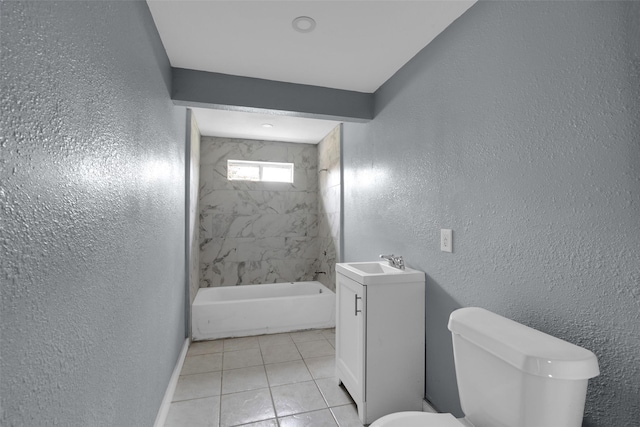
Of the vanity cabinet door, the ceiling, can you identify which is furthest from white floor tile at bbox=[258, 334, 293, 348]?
the ceiling

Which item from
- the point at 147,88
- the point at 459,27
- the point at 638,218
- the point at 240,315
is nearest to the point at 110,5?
the point at 147,88

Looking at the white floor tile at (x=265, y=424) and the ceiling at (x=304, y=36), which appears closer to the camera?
the ceiling at (x=304, y=36)

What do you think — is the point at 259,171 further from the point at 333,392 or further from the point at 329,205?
the point at 333,392

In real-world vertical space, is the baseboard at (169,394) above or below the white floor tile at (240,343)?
above

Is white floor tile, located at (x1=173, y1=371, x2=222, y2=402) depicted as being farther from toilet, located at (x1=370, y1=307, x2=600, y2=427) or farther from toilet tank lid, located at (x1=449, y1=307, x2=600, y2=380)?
Result: toilet tank lid, located at (x1=449, y1=307, x2=600, y2=380)

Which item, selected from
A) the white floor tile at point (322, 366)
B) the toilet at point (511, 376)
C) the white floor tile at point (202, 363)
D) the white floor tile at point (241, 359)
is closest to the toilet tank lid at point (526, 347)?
the toilet at point (511, 376)

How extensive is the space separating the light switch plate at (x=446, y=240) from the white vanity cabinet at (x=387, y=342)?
27cm

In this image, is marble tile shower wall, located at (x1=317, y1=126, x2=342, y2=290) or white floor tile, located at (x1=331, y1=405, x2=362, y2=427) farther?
marble tile shower wall, located at (x1=317, y1=126, x2=342, y2=290)

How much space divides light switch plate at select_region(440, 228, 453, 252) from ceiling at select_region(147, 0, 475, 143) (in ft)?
3.84

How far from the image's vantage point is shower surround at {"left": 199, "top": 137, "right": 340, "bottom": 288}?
13.3ft

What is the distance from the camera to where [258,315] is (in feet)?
10.8

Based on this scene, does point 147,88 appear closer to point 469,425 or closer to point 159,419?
point 159,419

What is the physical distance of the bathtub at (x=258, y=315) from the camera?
3.16m

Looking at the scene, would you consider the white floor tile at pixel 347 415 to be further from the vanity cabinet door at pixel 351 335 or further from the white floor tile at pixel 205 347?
the white floor tile at pixel 205 347
